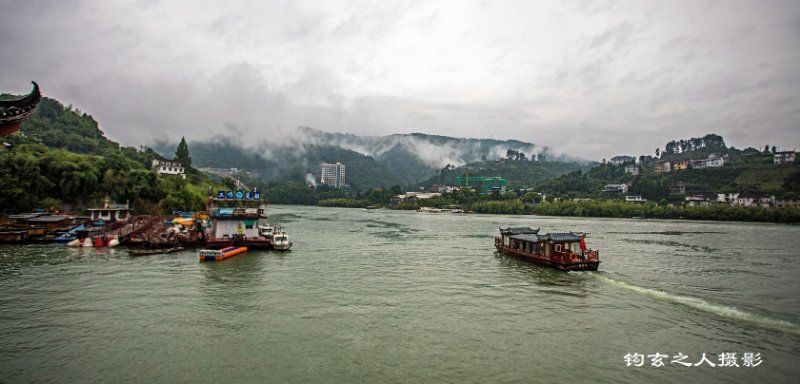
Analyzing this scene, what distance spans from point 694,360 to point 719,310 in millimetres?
8748

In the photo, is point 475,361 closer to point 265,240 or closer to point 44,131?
point 265,240

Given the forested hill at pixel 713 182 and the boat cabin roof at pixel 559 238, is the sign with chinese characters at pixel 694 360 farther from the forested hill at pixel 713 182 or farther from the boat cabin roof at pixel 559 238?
the forested hill at pixel 713 182

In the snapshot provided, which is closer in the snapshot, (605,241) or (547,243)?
(547,243)

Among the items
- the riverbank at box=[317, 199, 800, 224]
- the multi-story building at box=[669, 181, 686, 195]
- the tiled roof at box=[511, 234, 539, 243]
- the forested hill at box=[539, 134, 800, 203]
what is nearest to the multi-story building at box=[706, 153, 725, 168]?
the forested hill at box=[539, 134, 800, 203]

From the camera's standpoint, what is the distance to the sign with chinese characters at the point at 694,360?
47.9ft

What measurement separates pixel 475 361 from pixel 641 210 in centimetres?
12394

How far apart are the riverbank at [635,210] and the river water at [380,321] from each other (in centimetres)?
7978

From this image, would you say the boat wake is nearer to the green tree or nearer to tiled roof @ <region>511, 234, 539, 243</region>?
tiled roof @ <region>511, 234, 539, 243</region>

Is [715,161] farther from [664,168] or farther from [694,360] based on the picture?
[694,360]

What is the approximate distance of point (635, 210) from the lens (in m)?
120

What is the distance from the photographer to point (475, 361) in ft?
48.2

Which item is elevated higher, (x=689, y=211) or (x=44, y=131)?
(x=44, y=131)

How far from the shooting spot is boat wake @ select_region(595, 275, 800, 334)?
1889 cm

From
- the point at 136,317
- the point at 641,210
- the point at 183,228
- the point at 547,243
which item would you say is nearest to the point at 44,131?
the point at 183,228
